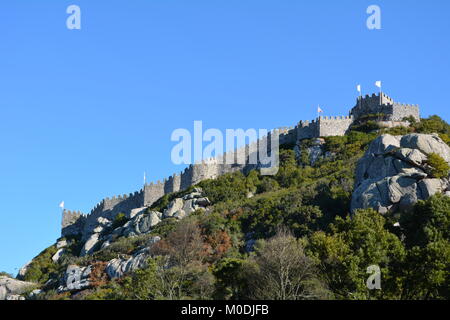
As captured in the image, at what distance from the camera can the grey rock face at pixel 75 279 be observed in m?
54.5

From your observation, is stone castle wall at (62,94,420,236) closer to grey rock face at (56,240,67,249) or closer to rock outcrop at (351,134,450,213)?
grey rock face at (56,240,67,249)

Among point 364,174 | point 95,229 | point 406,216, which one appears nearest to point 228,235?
point 364,174

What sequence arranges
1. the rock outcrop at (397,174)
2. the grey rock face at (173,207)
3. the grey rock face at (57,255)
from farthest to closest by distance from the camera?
the grey rock face at (57,255) < the grey rock face at (173,207) < the rock outcrop at (397,174)

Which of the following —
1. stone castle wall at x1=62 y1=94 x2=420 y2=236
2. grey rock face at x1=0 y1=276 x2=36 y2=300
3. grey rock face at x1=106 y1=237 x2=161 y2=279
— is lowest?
grey rock face at x1=0 y1=276 x2=36 y2=300

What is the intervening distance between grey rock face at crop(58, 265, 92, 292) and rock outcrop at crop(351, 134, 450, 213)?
853 inches

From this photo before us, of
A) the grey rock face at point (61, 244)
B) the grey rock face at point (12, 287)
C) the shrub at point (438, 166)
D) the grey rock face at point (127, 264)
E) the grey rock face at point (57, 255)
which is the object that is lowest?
the grey rock face at point (12, 287)

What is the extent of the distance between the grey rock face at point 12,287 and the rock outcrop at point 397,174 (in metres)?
30.7

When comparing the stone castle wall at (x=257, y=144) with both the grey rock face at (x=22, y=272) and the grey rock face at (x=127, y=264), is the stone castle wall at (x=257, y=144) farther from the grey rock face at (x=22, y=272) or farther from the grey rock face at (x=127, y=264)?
the grey rock face at (x=127, y=264)

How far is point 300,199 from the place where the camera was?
56031 mm

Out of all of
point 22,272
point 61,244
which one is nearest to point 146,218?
point 22,272

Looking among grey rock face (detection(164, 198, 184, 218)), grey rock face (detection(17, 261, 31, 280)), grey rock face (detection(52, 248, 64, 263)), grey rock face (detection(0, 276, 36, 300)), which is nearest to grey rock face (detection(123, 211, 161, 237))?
grey rock face (detection(164, 198, 184, 218))

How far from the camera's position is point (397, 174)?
1805 inches

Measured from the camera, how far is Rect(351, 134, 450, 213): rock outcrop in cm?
4381

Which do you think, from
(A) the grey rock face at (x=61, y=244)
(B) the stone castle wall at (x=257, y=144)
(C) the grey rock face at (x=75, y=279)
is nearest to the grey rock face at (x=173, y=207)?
(B) the stone castle wall at (x=257, y=144)
